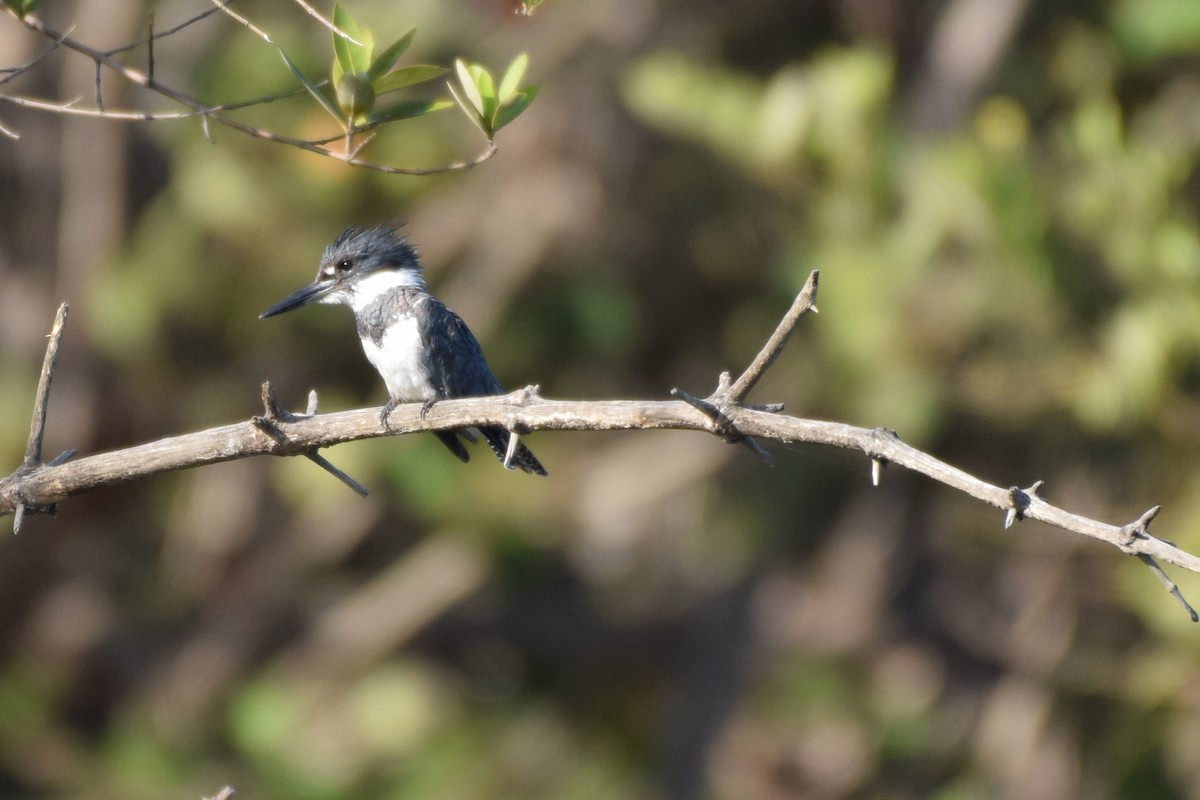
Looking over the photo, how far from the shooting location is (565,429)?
97.8 inches

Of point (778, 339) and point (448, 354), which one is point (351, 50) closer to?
point (778, 339)

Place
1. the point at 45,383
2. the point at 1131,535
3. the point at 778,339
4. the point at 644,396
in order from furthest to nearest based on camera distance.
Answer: the point at 644,396
the point at 45,383
the point at 778,339
the point at 1131,535

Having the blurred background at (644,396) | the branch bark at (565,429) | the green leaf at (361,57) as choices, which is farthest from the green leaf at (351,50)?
the blurred background at (644,396)

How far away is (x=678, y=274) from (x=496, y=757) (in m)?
3.14

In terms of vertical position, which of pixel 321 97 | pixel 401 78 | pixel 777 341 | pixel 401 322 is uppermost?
pixel 401 322

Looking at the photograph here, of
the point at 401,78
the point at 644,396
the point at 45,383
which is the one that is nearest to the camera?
the point at 401,78

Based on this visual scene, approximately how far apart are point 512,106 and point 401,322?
1.70 m

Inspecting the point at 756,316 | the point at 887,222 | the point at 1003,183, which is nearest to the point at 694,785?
the point at 756,316

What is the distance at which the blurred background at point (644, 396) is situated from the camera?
19.2ft

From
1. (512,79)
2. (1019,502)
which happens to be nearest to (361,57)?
(512,79)

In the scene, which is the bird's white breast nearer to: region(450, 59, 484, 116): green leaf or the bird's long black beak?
the bird's long black beak

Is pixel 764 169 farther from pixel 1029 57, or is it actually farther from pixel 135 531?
pixel 135 531

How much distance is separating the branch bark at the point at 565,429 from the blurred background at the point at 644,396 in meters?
3.23

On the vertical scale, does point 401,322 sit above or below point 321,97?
above
